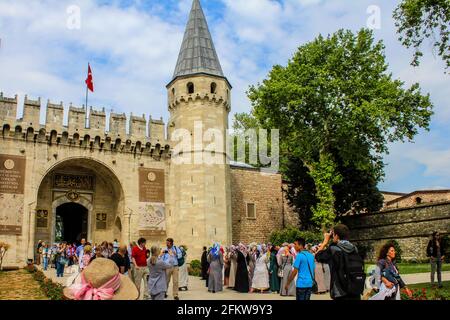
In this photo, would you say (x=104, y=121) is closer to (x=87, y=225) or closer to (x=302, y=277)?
(x=87, y=225)

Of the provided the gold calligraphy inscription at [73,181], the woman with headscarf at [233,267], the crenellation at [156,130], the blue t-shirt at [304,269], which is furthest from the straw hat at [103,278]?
the gold calligraphy inscription at [73,181]

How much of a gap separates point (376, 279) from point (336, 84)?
62.6 ft

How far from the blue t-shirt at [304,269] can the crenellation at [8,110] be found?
19.5m

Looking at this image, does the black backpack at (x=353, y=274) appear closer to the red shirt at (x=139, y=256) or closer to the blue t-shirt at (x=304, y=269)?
the blue t-shirt at (x=304, y=269)

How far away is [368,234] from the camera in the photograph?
29.1 metres

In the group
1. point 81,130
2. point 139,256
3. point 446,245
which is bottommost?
point 446,245

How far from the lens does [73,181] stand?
1004 inches

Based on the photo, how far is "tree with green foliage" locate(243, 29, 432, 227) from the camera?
81.8 feet

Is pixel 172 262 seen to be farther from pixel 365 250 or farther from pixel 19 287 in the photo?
pixel 365 250

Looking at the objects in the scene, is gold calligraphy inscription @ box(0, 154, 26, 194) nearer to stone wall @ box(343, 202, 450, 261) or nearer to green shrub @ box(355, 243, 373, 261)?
stone wall @ box(343, 202, 450, 261)

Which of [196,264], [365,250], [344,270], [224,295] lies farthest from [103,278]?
[365,250]

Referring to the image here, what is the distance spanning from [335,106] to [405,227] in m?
8.30
